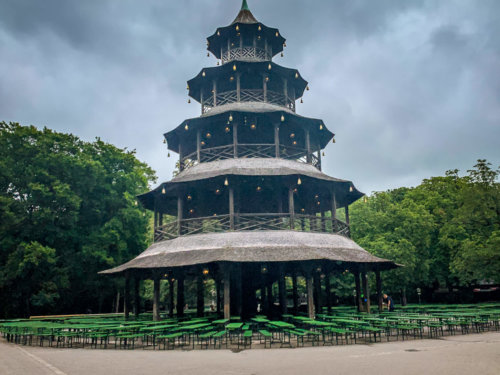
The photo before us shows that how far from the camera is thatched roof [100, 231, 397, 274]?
1933 centimetres

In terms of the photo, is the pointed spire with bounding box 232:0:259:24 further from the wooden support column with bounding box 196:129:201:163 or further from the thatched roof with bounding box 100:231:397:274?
the thatched roof with bounding box 100:231:397:274

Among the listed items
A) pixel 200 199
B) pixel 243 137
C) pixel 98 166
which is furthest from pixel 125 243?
pixel 243 137

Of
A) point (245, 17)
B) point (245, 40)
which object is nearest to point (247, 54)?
point (245, 40)

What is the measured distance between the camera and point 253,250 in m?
20.2

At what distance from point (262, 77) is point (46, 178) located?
19.9m

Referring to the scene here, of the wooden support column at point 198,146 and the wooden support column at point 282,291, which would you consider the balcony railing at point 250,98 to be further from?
the wooden support column at point 282,291

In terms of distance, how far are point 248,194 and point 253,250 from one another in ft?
22.5

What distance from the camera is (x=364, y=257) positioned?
21.8m

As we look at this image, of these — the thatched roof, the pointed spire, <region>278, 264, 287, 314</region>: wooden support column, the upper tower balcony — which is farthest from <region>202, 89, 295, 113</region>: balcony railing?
<region>278, 264, 287, 314</region>: wooden support column

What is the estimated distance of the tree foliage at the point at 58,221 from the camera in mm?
32125

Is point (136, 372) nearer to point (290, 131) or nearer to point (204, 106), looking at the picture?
point (290, 131)

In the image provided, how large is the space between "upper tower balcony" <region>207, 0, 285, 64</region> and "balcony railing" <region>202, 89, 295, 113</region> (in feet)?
10.2

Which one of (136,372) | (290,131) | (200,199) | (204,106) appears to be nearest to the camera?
(136,372)

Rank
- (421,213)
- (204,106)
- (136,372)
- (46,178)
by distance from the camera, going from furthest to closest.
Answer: (421,213), (46,178), (204,106), (136,372)
